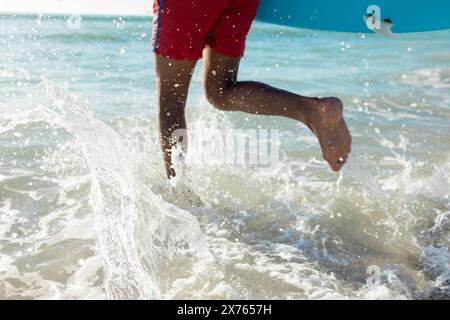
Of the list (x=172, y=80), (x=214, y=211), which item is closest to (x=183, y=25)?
(x=172, y=80)

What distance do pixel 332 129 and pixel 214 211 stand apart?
678 millimetres

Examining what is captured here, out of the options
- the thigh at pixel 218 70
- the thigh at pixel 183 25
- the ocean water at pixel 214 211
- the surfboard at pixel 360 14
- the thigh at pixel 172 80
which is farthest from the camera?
the surfboard at pixel 360 14

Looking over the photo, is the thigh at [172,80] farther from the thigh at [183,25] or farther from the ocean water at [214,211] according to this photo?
the ocean water at [214,211]

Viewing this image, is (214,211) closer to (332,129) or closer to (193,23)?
(332,129)

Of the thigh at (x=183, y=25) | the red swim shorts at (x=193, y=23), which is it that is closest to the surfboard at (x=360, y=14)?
the red swim shorts at (x=193, y=23)

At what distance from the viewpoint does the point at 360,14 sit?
289 centimetres

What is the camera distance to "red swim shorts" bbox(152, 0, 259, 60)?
227cm

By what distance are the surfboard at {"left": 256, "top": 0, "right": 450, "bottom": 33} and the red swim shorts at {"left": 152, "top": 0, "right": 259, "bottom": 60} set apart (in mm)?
526

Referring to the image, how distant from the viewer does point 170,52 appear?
2.33 metres

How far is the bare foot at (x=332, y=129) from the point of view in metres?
2.35

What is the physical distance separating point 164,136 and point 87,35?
1011cm

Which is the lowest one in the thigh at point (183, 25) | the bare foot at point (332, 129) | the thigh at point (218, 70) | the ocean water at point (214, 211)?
the ocean water at point (214, 211)
